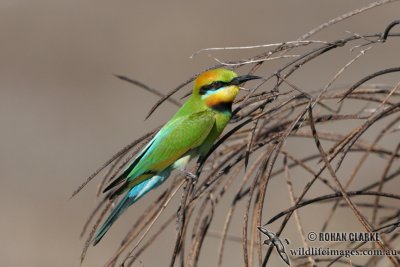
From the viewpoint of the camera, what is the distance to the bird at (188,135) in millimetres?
2299

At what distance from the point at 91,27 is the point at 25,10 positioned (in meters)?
1.10

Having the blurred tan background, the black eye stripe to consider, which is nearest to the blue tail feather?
the black eye stripe

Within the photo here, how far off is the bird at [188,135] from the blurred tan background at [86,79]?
2.96m

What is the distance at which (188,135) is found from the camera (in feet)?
7.91

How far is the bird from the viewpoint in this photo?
2.30 m

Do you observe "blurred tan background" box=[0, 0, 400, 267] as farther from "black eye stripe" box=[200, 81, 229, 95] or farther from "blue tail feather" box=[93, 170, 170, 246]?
"black eye stripe" box=[200, 81, 229, 95]

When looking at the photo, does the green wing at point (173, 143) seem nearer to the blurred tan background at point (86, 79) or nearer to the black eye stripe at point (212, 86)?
the black eye stripe at point (212, 86)

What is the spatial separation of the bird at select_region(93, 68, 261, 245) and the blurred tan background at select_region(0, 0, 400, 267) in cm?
296

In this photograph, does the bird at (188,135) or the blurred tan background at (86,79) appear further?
the blurred tan background at (86,79)

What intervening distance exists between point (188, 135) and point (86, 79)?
24.5ft

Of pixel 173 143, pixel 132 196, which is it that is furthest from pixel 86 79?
pixel 132 196

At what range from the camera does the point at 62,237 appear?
6004 millimetres

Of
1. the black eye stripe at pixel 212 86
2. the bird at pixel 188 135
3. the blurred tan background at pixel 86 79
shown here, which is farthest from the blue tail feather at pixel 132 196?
the blurred tan background at pixel 86 79

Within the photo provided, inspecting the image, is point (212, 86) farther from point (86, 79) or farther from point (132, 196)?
point (86, 79)
